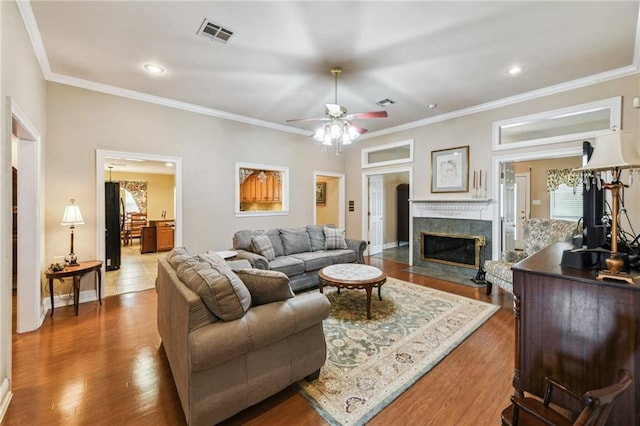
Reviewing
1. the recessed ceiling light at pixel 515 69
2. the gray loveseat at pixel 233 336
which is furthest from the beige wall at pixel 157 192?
the recessed ceiling light at pixel 515 69

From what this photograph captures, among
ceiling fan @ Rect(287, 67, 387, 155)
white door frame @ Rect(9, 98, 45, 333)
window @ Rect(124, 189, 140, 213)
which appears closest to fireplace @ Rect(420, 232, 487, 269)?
ceiling fan @ Rect(287, 67, 387, 155)

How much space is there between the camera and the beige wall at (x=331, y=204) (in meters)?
7.40

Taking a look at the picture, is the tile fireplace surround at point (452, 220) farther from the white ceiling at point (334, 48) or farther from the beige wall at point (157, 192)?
the beige wall at point (157, 192)

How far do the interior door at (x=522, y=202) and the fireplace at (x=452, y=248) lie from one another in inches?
124

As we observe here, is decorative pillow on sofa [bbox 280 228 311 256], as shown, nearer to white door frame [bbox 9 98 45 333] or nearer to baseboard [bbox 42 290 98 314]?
baseboard [bbox 42 290 98 314]

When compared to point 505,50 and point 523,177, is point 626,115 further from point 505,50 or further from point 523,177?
point 523,177

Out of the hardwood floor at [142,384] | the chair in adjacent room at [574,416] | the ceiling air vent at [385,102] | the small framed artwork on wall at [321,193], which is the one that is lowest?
the hardwood floor at [142,384]

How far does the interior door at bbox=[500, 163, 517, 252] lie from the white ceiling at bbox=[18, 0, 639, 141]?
124cm

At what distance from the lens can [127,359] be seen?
2379 millimetres

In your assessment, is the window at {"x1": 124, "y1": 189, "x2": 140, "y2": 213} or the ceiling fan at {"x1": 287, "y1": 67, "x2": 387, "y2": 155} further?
the window at {"x1": 124, "y1": 189, "x2": 140, "y2": 213}

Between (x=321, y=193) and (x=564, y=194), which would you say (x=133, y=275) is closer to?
(x=321, y=193)

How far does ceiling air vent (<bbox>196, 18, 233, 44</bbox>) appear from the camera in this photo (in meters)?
2.59

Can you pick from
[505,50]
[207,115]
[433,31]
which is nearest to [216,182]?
[207,115]

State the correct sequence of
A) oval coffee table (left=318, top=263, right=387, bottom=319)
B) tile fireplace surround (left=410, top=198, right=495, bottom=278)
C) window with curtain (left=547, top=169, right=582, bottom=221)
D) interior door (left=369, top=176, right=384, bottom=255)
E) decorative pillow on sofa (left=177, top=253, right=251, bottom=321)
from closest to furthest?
decorative pillow on sofa (left=177, top=253, right=251, bottom=321)
oval coffee table (left=318, top=263, right=387, bottom=319)
tile fireplace surround (left=410, top=198, right=495, bottom=278)
window with curtain (left=547, top=169, right=582, bottom=221)
interior door (left=369, top=176, right=384, bottom=255)
